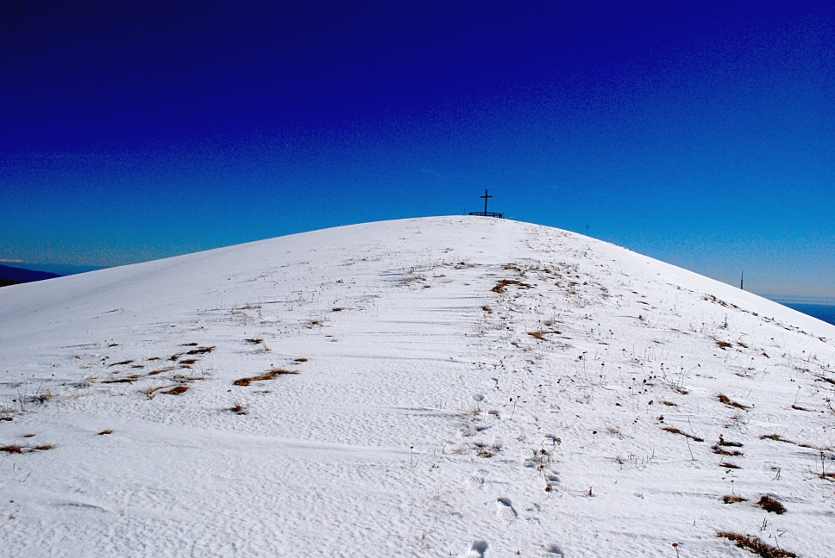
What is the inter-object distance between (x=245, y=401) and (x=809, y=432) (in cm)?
681

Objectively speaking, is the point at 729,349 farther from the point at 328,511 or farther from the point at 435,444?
the point at 328,511

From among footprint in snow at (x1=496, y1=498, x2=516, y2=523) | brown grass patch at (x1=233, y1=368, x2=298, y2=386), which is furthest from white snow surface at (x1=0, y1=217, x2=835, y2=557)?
brown grass patch at (x1=233, y1=368, x2=298, y2=386)

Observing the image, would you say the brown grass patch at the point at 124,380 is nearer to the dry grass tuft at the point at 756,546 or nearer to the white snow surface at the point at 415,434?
the white snow surface at the point at 415,434

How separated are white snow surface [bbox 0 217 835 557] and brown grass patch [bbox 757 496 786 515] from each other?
8cm

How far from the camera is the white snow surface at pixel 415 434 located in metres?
3.27

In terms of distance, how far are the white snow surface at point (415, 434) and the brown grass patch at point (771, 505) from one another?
8cm

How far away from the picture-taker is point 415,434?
15.4 feet

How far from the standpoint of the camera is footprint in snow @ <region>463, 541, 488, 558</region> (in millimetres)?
3027

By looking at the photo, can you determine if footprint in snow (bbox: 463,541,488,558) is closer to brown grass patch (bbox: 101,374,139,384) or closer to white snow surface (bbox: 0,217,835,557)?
white snow surface (bbox: 0,217,835,557)

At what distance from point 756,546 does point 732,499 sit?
0.61 meters

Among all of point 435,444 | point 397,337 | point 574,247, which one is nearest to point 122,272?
point 397,337

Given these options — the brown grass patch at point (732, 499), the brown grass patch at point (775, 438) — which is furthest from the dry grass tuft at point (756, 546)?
the brown grass patch at point (775, 438)

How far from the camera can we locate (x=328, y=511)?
3453 millimetres

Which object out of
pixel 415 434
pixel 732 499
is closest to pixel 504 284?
pixel 415 434
